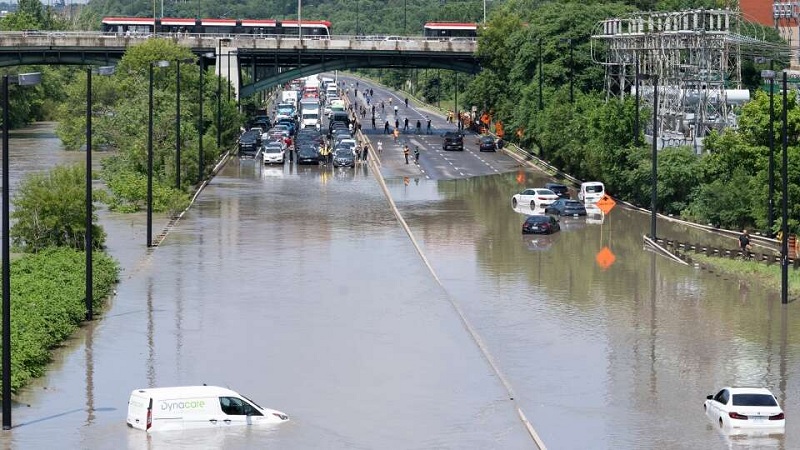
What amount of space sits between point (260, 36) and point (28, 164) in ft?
121

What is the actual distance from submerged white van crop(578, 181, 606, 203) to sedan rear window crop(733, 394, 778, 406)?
148 feet

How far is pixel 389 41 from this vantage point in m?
132

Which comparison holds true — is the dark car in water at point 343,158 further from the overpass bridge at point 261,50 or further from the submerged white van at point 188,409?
the submerged white van at point 188,409

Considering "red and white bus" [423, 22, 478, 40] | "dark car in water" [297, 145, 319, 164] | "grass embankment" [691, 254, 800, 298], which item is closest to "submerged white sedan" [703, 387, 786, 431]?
"grass embankment" [691, 254, 800, 298]

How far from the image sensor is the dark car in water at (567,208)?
2913 inches

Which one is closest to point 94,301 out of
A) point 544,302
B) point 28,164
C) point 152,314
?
point 152,314

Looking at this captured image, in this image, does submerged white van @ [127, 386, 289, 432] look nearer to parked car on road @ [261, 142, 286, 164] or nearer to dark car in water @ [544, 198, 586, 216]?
dark car in water @ [544, 198, 586, 216]

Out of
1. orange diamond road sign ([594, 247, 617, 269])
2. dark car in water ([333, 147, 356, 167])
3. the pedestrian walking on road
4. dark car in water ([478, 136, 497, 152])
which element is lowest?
orange diamond road sign ([594, 247, 617, 269])

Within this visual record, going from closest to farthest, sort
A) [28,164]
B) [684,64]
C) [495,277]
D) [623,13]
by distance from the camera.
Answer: [495,277] → [684,64] → [28,164] → [623,13]

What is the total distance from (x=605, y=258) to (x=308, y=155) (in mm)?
42498

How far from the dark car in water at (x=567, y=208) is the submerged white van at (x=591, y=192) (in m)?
3.84

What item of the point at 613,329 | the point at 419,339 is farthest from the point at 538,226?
the point at 419,339

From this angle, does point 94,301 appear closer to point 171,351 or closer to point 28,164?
point 171,351

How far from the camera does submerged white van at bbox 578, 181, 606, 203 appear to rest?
78.9 metres
